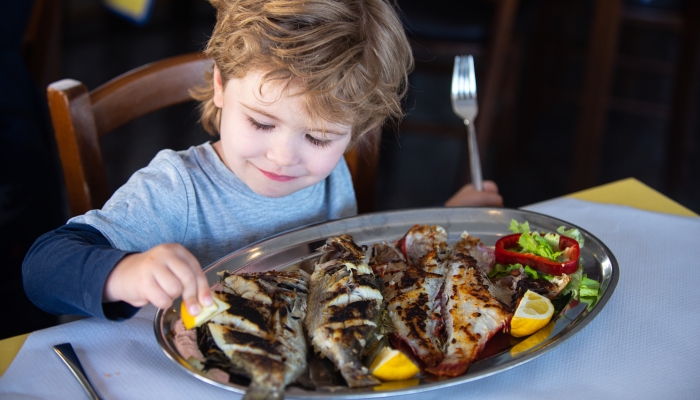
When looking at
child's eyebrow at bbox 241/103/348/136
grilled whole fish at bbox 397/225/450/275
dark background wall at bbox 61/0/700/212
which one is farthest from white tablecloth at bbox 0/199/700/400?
dark background wall at bbox 61/0/700/212

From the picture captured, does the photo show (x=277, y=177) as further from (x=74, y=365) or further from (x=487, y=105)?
(x=487, y=105)

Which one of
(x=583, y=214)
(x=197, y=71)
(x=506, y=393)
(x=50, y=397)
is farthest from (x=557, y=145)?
(x=50, y=397)

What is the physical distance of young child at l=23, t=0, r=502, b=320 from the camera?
0.87m

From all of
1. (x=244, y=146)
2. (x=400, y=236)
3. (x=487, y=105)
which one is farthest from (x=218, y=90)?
(x=487, y=105)

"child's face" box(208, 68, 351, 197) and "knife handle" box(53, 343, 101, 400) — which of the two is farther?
"child's face" box(208, 68, 351, 197)

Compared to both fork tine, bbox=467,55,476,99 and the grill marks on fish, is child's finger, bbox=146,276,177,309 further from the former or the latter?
fork tine, bbox=467,55,476,99

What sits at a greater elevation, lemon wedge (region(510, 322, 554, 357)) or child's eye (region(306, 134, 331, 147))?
child's eye (region(306, 134, 331, 147))

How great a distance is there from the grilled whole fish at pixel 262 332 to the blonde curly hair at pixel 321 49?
31 centimetres

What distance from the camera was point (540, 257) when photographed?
1013 millimetres

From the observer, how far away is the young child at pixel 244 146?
0.87 m

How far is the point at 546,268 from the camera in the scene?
1.00 meters

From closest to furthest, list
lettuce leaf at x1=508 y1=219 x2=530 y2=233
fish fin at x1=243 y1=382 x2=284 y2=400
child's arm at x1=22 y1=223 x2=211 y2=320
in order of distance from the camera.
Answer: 1. fish fin at x1=243 y1=382 x2=284 y2=400
2. child's arm at x1=22 y1=223 x2=211 y2=320
3. lettuce leaf at x1=508 y1=219 x2=530 y2=233

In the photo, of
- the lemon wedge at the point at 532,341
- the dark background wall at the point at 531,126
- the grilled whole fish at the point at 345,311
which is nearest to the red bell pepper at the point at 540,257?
the lemon wedge at the point at 532,341

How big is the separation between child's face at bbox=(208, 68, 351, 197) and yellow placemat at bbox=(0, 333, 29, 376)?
43 cm
